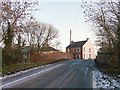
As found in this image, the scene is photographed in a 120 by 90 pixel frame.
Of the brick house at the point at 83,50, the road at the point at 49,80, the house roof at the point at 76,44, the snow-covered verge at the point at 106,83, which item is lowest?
the snow-covered verge at the point at 106,83

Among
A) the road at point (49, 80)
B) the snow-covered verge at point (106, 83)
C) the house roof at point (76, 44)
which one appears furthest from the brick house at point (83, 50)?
the snow-covered verge at point (106, 83)

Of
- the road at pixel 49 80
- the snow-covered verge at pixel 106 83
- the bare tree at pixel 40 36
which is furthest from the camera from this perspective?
the bare tree at pixel 40 36

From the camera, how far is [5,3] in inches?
1363

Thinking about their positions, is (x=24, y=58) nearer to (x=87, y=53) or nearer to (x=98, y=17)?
(x=98, y=17)

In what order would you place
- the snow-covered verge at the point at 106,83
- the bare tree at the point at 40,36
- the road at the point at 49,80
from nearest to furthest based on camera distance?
the snow-covered verge at the point at 106,83
the road at the point at 49,80
the bare tree at the point at 40,36

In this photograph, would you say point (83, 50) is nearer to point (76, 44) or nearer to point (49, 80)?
point (76, 44)

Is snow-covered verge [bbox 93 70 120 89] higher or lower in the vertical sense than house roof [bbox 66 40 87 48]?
lower

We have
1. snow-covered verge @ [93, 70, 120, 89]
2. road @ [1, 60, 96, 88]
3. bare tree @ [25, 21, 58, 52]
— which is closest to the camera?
snow-covered verge @ [93, 70, 120, 89]

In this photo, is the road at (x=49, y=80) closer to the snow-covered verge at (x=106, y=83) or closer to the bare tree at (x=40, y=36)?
the snow-covered verge at (x=106, y=83)

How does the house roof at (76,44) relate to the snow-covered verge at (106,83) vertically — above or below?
above

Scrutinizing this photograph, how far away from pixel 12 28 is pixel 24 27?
223cm

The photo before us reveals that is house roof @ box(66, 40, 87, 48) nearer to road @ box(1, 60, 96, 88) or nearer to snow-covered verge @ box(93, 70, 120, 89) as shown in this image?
road @ box(1, 60, 96, 88)

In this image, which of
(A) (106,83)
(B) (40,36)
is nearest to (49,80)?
(A) (106,83)

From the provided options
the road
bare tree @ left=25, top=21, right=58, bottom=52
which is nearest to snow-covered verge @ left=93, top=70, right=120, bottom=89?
the road
